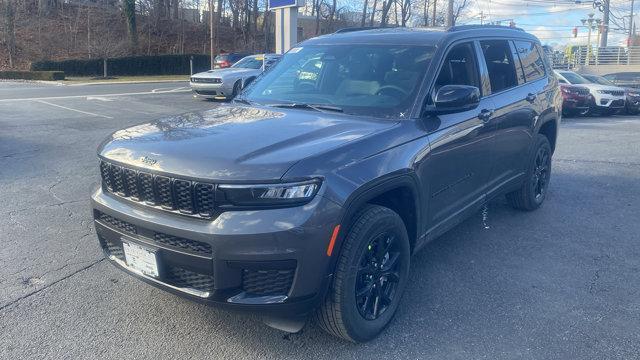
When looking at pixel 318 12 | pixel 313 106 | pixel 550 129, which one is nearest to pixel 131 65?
pixel 318 12

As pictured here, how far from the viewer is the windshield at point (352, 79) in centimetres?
388

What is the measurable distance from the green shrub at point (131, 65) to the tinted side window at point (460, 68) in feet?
115

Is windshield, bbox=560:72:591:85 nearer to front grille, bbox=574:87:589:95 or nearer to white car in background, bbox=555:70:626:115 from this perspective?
white car in background, bbox=555:70:626:115

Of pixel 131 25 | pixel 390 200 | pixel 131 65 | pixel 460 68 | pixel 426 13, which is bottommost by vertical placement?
pixel 390 200

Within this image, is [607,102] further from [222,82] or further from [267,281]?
[267,281]

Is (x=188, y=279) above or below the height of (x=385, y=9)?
below

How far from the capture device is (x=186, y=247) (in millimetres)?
2889

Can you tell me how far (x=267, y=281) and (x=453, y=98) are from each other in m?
1.78

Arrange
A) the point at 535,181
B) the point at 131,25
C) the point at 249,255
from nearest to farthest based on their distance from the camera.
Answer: the point at 249,255, the point at 535,181, the point at 131,25

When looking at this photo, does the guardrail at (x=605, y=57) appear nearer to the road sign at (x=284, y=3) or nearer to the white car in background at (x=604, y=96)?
the white car in background at (x=604, y=96)

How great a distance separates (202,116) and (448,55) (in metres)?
1.90

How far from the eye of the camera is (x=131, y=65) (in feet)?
126

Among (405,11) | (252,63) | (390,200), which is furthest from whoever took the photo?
(405,11)

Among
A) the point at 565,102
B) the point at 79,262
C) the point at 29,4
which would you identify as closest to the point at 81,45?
the point at 29,4
